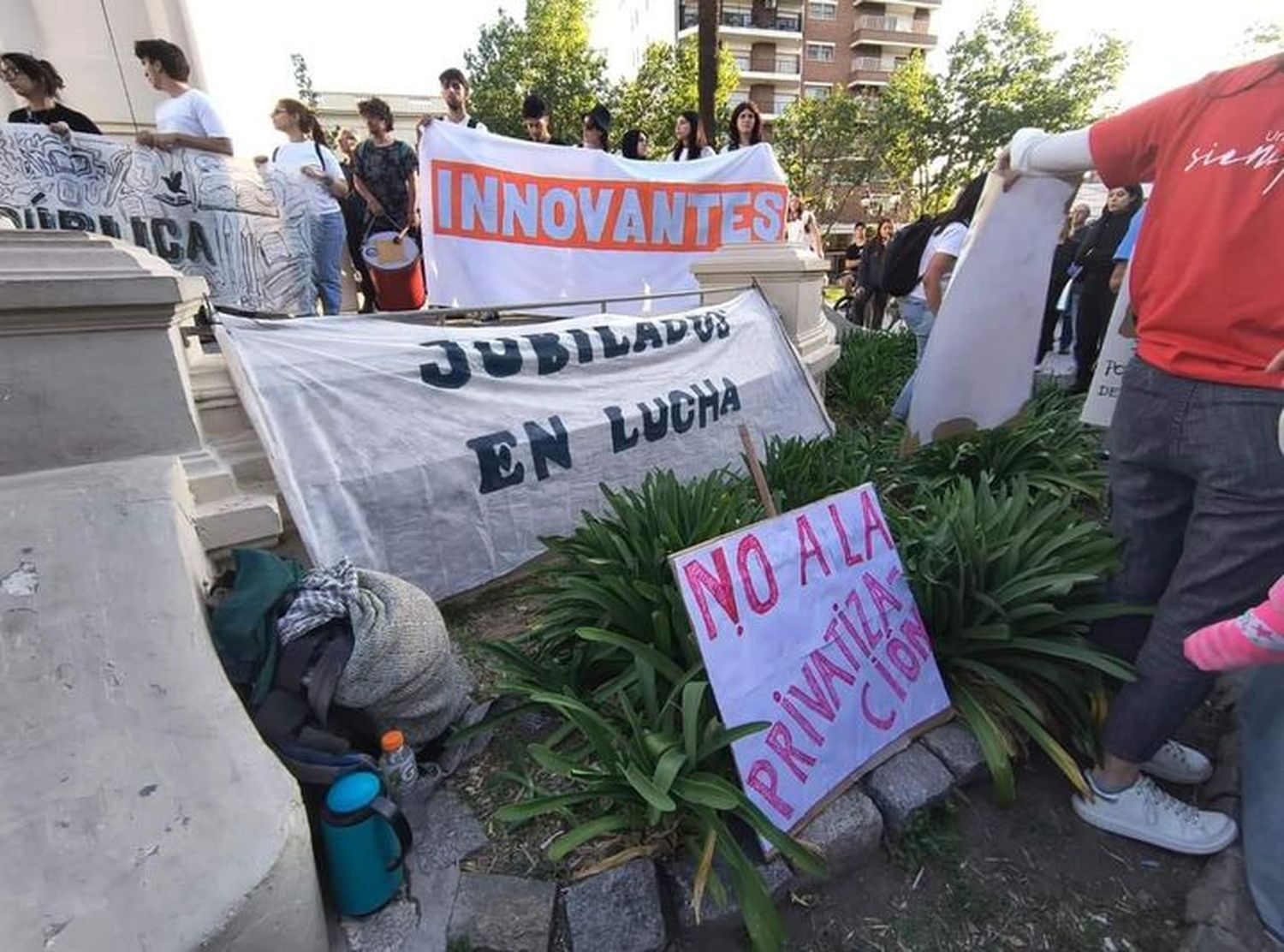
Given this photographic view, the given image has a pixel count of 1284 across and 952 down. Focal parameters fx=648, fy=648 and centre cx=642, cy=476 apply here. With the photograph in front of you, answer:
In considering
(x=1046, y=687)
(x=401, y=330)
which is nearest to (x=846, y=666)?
(x=1046, y=687)

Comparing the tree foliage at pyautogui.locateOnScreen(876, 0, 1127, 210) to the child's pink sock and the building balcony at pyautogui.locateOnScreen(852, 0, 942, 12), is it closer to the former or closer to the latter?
the building balcony at pyautogui.locateOnScreen(852, 0, 942, 12)

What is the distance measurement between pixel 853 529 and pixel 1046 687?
33.5 inches

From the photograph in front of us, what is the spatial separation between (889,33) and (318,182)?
59.4 meters

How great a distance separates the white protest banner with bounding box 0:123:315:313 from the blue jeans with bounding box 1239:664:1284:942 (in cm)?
488

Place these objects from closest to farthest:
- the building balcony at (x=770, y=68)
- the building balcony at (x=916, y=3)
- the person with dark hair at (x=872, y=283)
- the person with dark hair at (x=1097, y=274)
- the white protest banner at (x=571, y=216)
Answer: the white protest banner at (x=571, y=216), the person with dark hair at (x=1097, y=274), the person with dark hair at (x=872, y=283), the building balcony at (x=770, y=68), the building balcony at (x=916, y=3)

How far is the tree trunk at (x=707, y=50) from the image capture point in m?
8.60

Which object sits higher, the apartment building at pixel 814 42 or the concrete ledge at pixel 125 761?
the apartment building at pixel 814 42

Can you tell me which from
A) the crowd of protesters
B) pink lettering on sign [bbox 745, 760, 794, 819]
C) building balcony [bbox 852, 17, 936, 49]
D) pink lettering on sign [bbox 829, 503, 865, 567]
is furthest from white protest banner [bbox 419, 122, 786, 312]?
building balcony [bbox 852, 17, 936, 49]

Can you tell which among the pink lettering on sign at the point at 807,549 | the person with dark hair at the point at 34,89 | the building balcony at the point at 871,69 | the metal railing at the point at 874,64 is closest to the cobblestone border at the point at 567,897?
the pink lettering on sign at the point at 807,549

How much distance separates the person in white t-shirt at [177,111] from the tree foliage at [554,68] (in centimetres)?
2473

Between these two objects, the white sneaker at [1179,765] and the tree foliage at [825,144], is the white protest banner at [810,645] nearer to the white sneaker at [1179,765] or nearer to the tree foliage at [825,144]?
the white sneaker at [1179,765]

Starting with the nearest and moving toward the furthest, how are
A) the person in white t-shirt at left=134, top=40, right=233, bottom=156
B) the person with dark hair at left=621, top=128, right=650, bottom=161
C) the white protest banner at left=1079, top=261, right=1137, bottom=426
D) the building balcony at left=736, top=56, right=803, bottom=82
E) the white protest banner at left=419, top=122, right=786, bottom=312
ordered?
the white protest banner at left=1079, top=261, right=1137, bottom=426 < the person in white t-shirt at left=134, top=40, right=233, bottom=156 < the white protest banner at left=419, top=122, right=786, bottom=312 < the person with dark hair at left=621, top=128, right=650, bottom=161 < the building balcony at left=736, top=56, right=803, bottom=82

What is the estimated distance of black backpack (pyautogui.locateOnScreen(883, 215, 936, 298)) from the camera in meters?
4.29

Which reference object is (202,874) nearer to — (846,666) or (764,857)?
(764,857)
